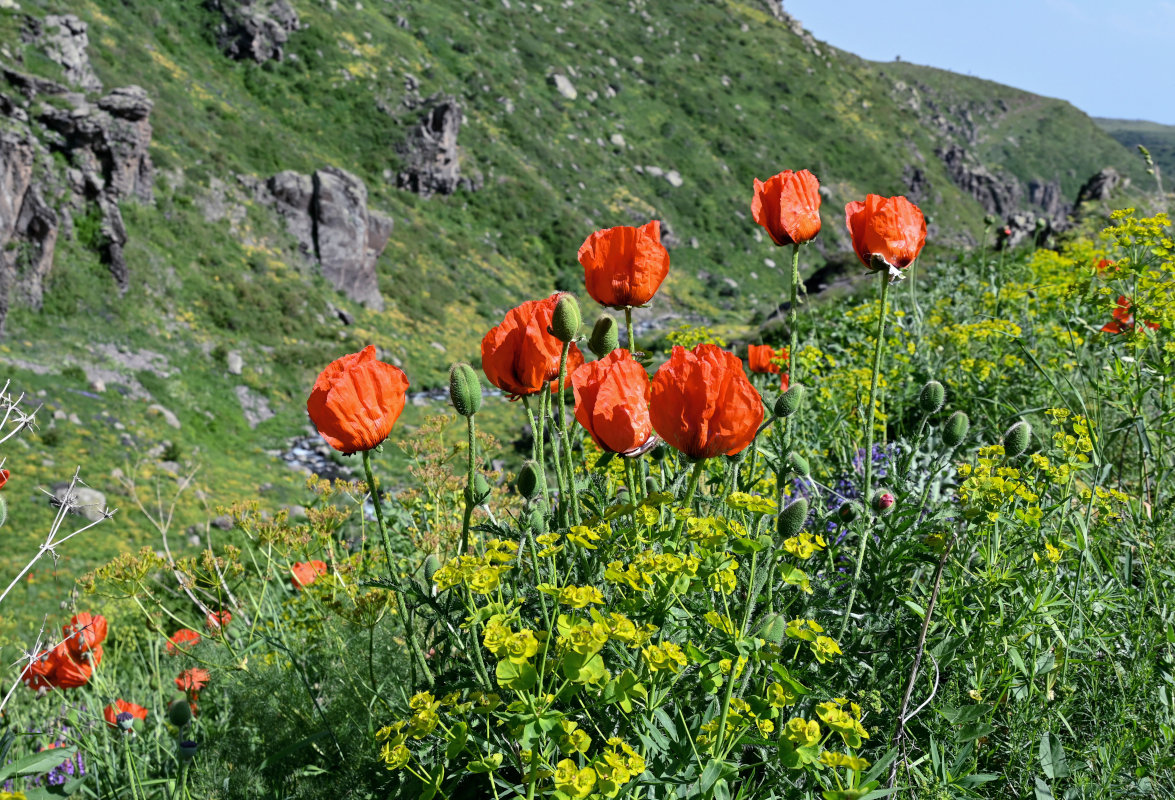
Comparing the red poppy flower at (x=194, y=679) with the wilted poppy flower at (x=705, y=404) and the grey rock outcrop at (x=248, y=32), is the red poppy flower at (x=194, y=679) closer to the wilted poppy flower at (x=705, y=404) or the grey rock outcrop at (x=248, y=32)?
the wilted poppy flower at (x=705, y=404)

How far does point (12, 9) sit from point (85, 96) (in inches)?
132

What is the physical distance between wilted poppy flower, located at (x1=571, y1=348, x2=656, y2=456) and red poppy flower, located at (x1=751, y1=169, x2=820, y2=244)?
2.08 ft

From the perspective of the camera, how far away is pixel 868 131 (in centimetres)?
5450

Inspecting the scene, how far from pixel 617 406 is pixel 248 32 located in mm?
28638

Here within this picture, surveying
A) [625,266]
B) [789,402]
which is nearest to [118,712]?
[625,266]

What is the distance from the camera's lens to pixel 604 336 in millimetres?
1583

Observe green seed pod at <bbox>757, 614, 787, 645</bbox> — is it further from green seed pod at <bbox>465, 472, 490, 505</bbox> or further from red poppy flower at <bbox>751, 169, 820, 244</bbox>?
red poppy flower at <bbox>751, 169, 820, 244</bbox>

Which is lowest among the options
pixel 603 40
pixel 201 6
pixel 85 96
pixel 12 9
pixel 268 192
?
pixel 268 192

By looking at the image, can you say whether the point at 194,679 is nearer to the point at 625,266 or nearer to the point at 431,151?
the point at 625,266

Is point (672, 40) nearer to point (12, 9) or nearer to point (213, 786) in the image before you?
point (12, 9)

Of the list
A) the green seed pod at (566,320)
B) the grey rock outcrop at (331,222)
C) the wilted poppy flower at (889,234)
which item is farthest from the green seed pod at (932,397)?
the grey rock outcrop at (331,222)

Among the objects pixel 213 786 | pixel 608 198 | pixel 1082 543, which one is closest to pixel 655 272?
pixel 1082 543

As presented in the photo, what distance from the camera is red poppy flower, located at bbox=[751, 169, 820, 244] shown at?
175cm

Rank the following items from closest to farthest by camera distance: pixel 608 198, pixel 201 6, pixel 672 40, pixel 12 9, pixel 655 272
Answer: pixel 655 272, pixel 12 9, pixel 201 6, pixel 608 198, pixel 672 40
